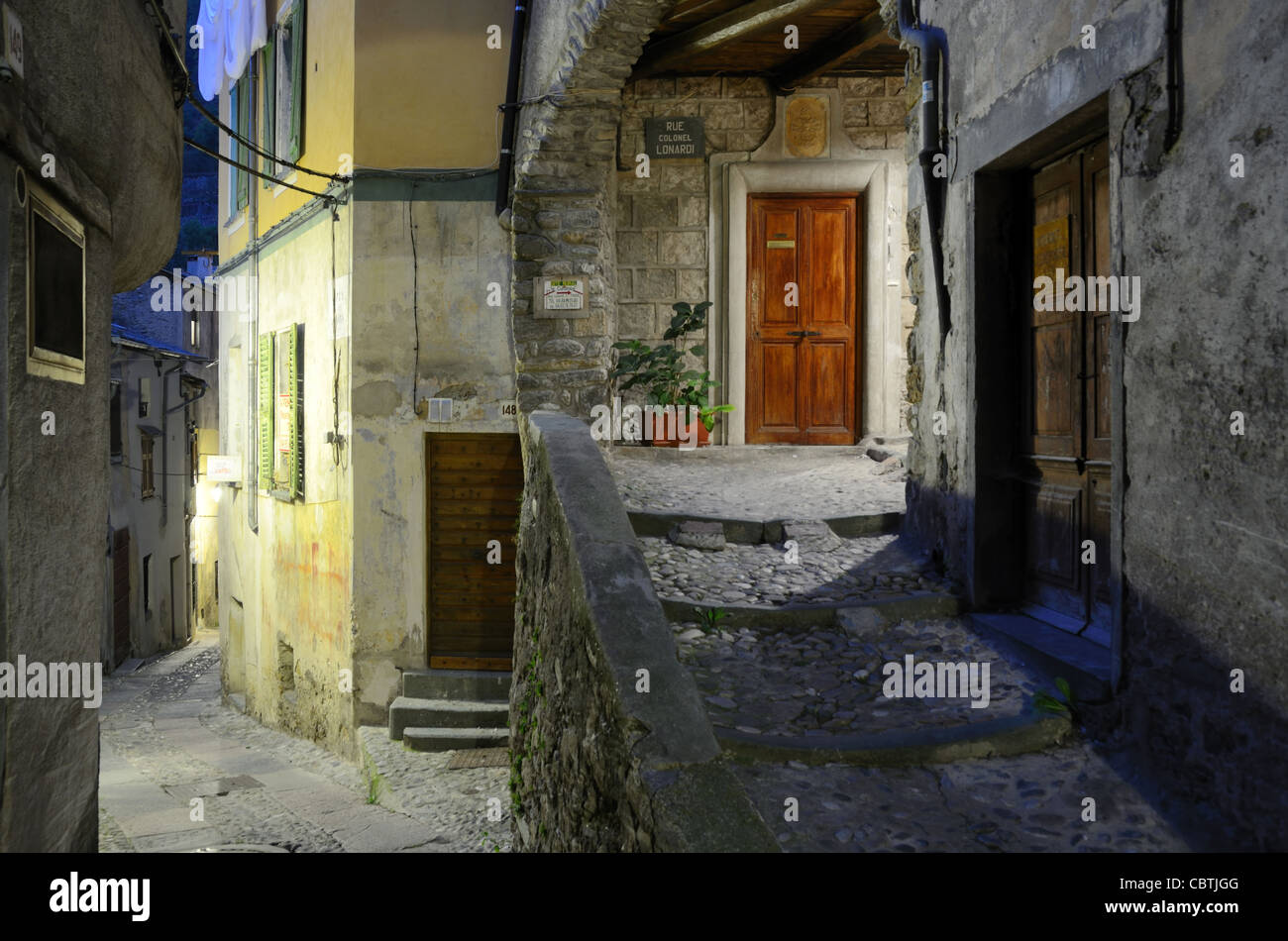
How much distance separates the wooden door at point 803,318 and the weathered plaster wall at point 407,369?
228 centimetres

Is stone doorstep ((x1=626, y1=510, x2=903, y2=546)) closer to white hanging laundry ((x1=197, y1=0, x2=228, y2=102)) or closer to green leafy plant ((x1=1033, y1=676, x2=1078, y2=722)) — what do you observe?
green leafy plant ((x1=1033, y1=676, x2=1078, y2=722))

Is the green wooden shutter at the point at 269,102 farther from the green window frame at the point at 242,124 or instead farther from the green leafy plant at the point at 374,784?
the green leafy plant at the point at 374,784

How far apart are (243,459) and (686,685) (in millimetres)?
9898

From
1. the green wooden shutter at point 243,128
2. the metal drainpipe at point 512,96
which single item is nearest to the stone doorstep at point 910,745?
the metal drainpipe at point 512,96

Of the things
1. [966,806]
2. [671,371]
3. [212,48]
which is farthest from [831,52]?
[212,48]

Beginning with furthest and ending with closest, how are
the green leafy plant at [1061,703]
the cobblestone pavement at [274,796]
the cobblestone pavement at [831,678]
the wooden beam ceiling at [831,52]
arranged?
the wooden beam ceiling at [831,52] < the cobblestone pavement at [274,796] < the cobblestone pavement at [831,678] < the green leafy plant at [1061,703]

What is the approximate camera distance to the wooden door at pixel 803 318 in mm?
8883

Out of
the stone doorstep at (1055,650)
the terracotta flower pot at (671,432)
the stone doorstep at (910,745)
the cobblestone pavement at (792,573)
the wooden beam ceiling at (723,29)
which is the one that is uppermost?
the wooden beam ceiling at (723,29)

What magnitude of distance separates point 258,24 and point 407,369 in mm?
5299

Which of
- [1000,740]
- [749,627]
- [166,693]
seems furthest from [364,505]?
[166,693]

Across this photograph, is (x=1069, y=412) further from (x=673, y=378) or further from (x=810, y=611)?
(x=673, y=378)

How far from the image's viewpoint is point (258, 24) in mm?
10836

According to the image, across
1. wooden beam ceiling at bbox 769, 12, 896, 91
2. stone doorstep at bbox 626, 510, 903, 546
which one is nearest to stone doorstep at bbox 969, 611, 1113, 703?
stone doorstep at bbox 626, 510, 903, 546

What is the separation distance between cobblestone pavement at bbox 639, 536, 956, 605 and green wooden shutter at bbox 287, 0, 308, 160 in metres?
6.46
